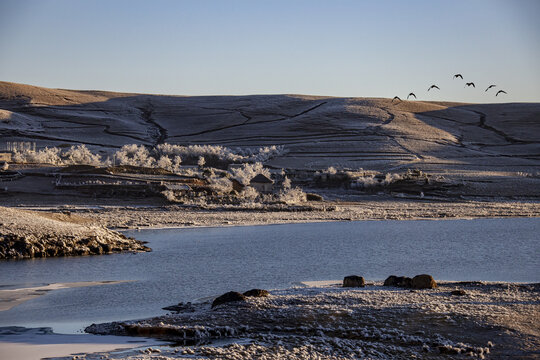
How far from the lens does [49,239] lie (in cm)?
2614

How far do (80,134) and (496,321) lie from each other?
80.6m

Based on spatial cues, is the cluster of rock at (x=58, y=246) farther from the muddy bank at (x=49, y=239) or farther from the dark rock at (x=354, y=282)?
the dark rock at (x=354, y=282)

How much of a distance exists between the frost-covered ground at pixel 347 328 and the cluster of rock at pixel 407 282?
1.46 meters

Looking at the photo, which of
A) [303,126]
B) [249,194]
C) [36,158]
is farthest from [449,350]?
[303,126]

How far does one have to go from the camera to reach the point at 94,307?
17.1 m

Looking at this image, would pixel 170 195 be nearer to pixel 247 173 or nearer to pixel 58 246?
pixel 247 173

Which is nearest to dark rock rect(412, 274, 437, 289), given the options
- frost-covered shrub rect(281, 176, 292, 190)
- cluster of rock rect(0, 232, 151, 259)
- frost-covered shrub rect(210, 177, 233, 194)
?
cluster of rock rect(0, 232, 151, 259)

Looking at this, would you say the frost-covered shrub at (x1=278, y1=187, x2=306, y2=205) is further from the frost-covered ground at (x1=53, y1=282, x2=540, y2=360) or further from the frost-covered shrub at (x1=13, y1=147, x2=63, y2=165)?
the frost-covered ground at (x1=53, y1=282, x2=540, y2=360)

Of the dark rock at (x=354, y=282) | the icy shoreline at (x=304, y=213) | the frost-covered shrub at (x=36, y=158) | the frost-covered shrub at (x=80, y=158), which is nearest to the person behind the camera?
the dark rock at (x=354, y=282)

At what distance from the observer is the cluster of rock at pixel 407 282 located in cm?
1812

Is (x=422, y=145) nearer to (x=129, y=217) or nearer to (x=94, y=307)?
(x=129, y=217)

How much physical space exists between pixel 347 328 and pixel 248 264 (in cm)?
1130

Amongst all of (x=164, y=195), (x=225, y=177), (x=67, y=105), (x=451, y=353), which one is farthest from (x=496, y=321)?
(x=67, y=105)

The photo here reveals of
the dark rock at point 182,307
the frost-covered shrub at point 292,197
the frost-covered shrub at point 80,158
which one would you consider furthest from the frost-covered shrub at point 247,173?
the dark rock at point 182,307
